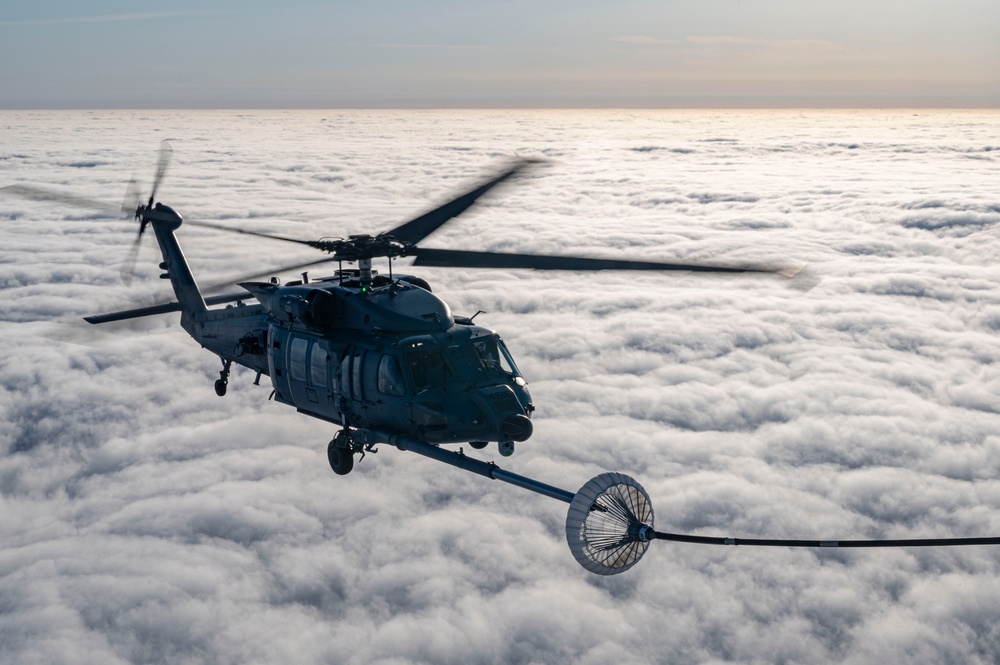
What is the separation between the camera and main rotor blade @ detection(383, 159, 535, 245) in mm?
19516

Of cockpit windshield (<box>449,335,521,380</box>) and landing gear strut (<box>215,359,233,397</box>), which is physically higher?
cockpit windshield (<box>449,335,521,380</box>)

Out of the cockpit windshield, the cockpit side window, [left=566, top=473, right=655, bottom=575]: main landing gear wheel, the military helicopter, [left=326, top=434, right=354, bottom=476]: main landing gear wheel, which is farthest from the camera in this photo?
[left=326, top=434, right=354, bottom=476]: main landing gear wheel

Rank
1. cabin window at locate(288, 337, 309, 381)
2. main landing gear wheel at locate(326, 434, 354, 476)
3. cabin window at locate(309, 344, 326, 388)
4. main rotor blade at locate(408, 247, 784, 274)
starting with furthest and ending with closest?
cabin window at locate(288, 337, 309, 381) → main landing gear wheel at locate(326, 434, 354, 476) → cabin window at locate(309, 344, 326, 388) → main rotor blade at locate(408, 247, 784, 274)

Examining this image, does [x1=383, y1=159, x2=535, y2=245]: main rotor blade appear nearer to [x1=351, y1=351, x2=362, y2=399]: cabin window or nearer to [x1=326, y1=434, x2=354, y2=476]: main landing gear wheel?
[x1=351, y1=351, x2=362, y2=399]: cabin window

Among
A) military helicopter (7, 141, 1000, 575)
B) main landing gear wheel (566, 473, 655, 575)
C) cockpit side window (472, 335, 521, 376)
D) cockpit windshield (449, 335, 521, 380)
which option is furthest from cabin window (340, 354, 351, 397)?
main landing gear wheel (566, 473, 655, 575)

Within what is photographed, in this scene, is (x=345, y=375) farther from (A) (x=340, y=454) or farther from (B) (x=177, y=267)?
(B) (x=177, y=267)

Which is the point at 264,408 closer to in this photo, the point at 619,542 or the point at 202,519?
the point at 202,519

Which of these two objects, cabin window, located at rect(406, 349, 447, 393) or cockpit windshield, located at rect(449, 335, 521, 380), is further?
cockpit windshield, located at rect(449, 335, 521, 380)

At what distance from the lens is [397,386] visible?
65.4 ft

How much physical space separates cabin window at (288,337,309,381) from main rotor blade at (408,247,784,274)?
5109 millimetres

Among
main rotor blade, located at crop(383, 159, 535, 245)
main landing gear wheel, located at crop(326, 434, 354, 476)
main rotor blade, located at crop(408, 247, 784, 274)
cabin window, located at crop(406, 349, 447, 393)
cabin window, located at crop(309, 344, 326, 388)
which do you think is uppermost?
main rotor blade, located at crop(383, 159, 535, 245)

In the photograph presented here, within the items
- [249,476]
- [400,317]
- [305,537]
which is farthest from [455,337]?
[249,476]

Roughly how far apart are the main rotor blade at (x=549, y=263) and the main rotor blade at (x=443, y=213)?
97 cm

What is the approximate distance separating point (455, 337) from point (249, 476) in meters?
51.0
